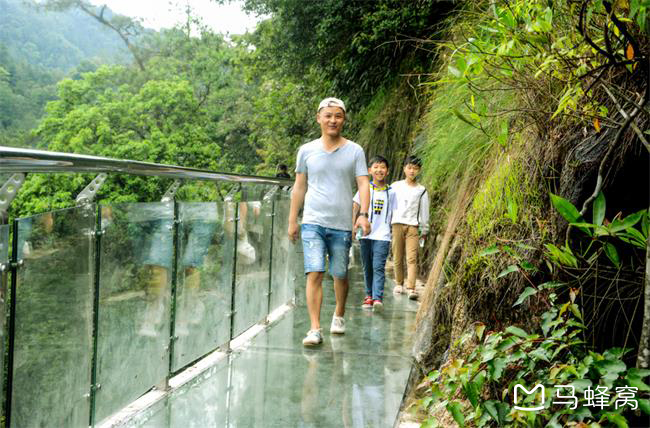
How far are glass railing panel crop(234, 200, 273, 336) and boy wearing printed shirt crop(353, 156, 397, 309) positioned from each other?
1.40 meters

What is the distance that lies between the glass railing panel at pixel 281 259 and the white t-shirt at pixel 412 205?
4.72 feet

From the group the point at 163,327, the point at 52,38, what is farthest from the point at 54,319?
the point at 52,38

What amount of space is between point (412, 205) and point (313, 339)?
10.1 feet

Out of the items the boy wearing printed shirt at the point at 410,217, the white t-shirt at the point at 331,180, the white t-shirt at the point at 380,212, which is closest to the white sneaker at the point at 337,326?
the white t-shirt at the point at 331,180

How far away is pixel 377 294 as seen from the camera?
7559 mm

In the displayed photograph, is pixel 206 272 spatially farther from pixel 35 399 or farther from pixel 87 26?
pixel 87 26

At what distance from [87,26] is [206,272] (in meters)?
102

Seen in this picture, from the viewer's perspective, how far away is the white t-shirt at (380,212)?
7707 millimetres

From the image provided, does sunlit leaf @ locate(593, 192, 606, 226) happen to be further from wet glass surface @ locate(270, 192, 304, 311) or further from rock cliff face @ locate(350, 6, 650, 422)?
wet glass surface @ locate(270, 192, 304, 311)

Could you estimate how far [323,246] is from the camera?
578 cm

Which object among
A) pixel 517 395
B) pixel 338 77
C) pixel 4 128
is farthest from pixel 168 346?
pixel 4 128

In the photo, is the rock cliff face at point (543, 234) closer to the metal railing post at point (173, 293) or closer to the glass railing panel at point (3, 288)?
the metal railing post at point (173, 293)

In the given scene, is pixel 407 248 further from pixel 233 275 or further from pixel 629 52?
pixel 629 52

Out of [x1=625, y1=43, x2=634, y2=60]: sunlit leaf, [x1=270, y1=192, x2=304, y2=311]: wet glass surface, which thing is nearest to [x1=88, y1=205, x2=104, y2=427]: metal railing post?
[x1=625, y1=43, x2=634, y2=60]: sunlit leaf
